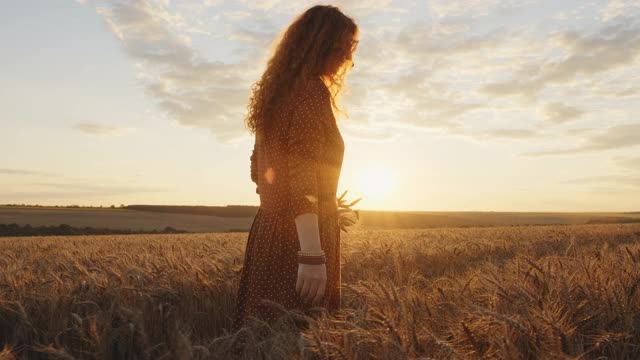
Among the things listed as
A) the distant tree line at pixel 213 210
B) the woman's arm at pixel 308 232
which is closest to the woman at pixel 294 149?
the woman's arm at pixel 308 232

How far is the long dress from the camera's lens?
2633 mm

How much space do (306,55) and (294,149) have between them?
1.63 ft

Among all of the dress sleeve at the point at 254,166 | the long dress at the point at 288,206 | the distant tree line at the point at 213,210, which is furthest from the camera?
the distant tree line at the point at 213,210

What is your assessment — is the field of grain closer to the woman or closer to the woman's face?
the woman

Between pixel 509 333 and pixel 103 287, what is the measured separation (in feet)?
8.28

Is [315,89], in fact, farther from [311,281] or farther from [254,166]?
[311,281]

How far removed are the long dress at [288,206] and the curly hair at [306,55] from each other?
0.22 ft

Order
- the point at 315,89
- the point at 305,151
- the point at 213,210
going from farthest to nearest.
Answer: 1. the point at 213,210
2. the point at 315,89
3. the point at 305,151

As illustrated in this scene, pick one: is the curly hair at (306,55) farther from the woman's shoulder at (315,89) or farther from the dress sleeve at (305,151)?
the dress sleeve at (305,151)

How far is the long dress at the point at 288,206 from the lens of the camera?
8.64 feet

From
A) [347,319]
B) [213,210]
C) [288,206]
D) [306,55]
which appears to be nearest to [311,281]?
[347,319]

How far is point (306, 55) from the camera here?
2754 mm

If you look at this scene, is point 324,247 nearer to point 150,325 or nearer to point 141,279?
point 150,325

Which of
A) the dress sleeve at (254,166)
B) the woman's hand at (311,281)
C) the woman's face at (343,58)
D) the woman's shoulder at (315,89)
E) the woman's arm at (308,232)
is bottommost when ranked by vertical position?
the woman's hand at (311,281)
